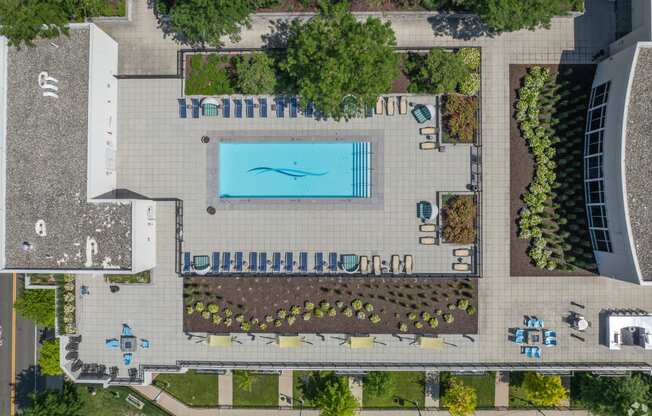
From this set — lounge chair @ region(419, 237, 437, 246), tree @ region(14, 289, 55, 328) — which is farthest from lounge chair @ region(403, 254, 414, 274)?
tree @ region(14, 289, 55, 328)

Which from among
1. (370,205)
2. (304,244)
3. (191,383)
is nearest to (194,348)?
(191,383)

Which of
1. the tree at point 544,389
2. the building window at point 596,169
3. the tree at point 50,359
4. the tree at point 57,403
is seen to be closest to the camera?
the building window at point 596,169

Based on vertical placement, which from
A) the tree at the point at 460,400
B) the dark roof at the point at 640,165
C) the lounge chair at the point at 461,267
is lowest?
the tree at the point at 460,400

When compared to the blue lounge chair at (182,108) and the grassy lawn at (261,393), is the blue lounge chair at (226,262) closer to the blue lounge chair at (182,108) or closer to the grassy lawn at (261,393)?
the grassy lawn at (261,393)

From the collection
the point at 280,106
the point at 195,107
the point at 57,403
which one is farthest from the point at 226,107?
the point at 57,403

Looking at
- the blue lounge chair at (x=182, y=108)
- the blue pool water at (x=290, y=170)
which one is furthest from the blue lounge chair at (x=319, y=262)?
the blue lounge chair at (x=182, y=108)

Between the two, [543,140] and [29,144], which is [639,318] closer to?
[543,140]

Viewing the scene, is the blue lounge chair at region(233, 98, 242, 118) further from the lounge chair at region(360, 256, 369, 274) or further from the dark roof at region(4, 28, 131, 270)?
the lounge chair at region(360, 256, 369, 274)
